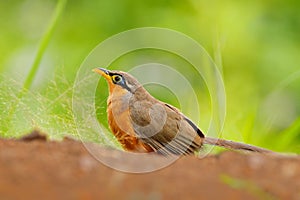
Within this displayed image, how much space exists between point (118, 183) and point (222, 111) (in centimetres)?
287

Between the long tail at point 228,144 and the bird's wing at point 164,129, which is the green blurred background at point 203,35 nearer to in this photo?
the long tail at point 228,144

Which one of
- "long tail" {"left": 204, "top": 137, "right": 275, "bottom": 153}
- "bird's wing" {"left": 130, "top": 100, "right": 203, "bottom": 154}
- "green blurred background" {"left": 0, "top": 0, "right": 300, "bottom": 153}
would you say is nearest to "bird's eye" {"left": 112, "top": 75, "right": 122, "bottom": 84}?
"bird's wing" {"left": 130, "top": 100, "right": 203, "bottom": 154}

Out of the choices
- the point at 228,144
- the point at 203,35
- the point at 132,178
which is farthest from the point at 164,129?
the point at 203,35

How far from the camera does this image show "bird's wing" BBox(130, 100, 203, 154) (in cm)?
474

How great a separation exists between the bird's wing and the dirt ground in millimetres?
1231

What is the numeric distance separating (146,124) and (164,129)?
0.12 metres

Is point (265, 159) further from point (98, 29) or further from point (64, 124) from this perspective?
point (98, 29)

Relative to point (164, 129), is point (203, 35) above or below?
below

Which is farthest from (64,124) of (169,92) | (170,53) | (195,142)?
(170,53)

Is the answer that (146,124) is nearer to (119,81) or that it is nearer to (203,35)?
(119,81)

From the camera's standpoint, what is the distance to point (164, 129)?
4.84 metres

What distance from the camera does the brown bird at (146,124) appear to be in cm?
472

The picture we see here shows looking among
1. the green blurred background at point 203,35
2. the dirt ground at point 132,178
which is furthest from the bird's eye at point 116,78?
the green blurred background at point 203,35

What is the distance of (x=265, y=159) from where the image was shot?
3482 mm
